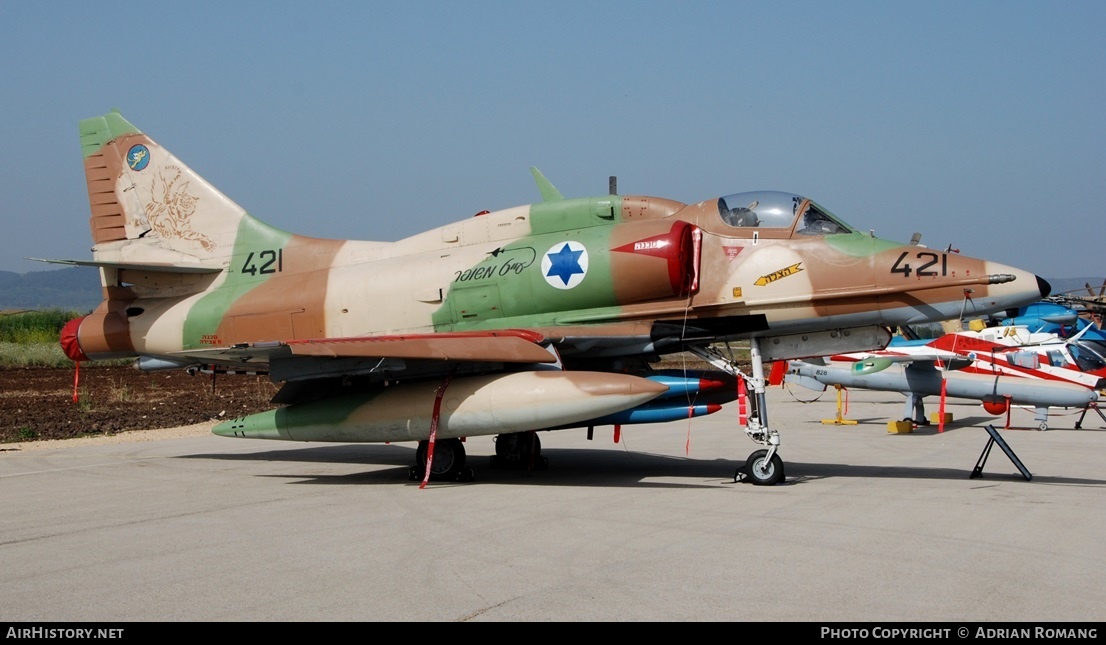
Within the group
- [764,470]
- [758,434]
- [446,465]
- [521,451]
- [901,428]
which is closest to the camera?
[764,470]

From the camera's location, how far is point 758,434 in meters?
11.2

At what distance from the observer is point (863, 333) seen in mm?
11430

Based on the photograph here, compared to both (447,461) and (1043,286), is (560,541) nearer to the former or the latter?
(447,461)

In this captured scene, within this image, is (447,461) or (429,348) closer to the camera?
(429,348)

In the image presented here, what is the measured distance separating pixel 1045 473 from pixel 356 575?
9338 millimetres

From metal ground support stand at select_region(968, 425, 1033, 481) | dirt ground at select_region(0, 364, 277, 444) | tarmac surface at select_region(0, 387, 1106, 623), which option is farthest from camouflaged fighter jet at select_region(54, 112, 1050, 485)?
dirt ground at select_region(0, 364, 277, 444)

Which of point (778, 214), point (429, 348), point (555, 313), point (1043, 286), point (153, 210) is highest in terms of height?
point (153, 210)

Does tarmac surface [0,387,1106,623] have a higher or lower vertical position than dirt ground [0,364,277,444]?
higher

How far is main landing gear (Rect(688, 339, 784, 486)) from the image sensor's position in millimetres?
11078

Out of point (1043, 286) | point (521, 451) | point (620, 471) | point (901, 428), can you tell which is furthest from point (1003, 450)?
point (901, 428)

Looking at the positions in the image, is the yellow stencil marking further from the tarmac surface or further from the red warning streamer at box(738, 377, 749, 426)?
the tarmac surface

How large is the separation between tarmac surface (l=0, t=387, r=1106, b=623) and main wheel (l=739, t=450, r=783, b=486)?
0.15 metres

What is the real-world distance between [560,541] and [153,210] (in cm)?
989

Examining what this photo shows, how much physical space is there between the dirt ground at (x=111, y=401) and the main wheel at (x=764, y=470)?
431 inches
